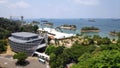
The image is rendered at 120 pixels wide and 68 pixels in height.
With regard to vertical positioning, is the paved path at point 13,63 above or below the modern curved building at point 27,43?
below

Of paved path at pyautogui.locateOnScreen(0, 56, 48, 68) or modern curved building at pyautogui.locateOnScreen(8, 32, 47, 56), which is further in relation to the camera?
modern curved building at pyautogui.locateOnScreen(8, 32, 47, 56)

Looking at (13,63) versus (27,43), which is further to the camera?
(27,43)

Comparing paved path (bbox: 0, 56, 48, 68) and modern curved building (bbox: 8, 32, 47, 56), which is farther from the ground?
modern curved building (bbox: 8, 32, 47, 56)

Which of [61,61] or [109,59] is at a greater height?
[109,59]

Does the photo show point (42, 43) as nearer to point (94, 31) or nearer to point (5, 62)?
point (5, 62)

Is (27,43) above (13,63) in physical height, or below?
above

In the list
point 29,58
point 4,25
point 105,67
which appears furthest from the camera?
point 4,25

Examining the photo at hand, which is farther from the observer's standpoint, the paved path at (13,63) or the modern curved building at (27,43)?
the modern curved building at (27,43)

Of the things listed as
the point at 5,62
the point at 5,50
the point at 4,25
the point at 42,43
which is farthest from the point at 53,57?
the point at 4,25
